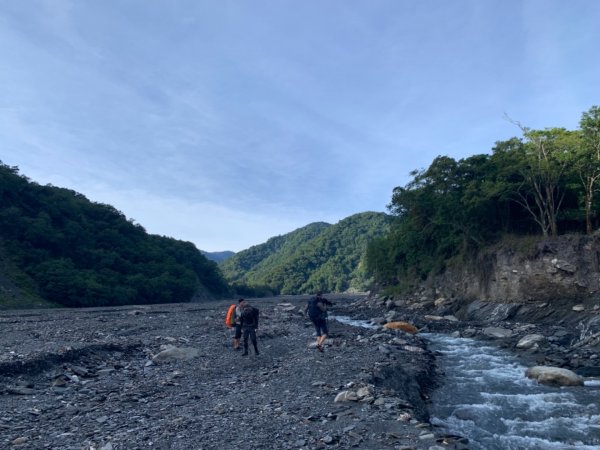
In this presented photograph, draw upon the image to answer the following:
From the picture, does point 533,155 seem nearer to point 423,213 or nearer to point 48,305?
point 423,213

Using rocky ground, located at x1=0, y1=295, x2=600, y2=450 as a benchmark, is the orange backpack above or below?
above

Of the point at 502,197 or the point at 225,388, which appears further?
the point at 502,197

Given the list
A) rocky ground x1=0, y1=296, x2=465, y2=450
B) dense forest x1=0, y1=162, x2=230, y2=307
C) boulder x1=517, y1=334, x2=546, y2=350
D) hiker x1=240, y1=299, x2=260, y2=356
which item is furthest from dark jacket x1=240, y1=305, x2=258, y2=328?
dense forest x1=0, y1=162, x2=230, y2=307

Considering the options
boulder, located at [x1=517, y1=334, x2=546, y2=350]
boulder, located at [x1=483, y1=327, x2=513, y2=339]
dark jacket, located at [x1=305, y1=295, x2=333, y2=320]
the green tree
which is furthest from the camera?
the green tree

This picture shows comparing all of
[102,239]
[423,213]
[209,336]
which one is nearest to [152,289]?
[102,239]

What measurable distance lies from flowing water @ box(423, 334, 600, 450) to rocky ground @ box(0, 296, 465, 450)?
92 cm

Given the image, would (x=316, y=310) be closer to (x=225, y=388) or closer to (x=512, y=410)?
(x=225, y=388)

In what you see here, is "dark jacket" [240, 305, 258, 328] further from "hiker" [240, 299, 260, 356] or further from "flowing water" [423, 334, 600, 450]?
"flowing water" [423, 334, 600, 450]

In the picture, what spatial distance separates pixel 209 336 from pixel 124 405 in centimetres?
1215

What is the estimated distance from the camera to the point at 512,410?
11.4m

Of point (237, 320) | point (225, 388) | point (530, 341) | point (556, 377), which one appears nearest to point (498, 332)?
point (530, 341)

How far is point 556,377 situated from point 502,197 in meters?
22.8

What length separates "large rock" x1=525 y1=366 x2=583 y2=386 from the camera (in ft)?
44.7

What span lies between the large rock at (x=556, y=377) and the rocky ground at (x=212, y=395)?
3.74 m
